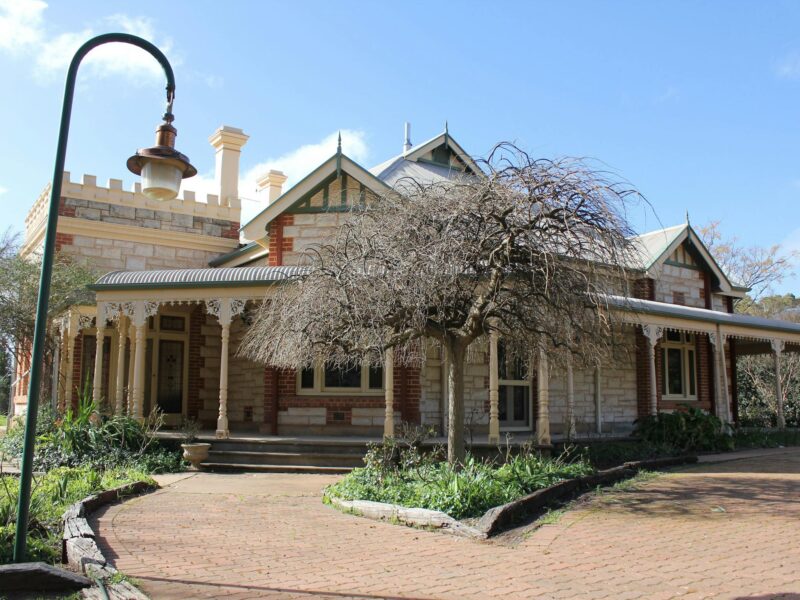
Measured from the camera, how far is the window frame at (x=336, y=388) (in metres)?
14.6

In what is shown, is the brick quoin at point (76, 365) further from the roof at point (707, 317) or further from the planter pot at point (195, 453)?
the roof at point (707, 317)

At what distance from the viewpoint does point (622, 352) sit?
10711 mm

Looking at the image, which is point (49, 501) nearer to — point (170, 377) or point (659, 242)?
point (170, 377)

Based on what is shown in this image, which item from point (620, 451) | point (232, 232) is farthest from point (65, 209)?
point (620, 451)

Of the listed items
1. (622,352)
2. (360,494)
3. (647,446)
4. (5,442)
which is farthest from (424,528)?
(5,442)

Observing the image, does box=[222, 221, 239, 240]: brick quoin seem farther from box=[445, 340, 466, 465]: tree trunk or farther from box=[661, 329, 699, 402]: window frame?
box=[445, 340, 466, 465]: tree trunk

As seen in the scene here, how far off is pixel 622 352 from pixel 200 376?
34.8 feet

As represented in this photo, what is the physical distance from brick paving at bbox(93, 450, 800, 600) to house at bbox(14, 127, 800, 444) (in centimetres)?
325

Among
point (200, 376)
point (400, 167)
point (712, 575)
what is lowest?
point (712, 575)

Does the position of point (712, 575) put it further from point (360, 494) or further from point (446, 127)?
point (446, 127)

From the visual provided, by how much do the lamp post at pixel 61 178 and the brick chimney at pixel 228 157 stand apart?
1647 cm

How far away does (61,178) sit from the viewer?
553cm

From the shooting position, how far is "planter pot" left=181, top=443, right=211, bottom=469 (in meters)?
12.5

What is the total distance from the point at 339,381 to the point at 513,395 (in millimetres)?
3898
